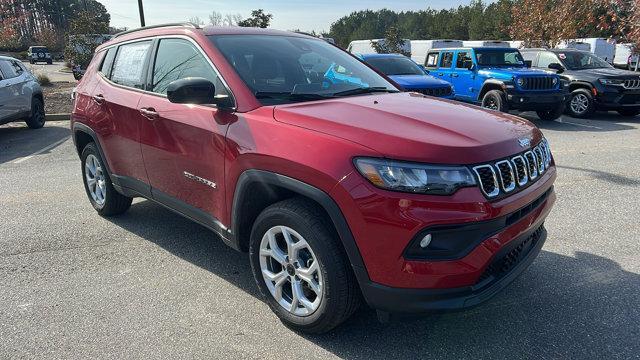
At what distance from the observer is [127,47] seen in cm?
430

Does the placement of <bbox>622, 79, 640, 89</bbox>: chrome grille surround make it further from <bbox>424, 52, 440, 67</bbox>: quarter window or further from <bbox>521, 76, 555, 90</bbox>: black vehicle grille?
<bbox>424, 52, 440, 67</bbox>: quarter window

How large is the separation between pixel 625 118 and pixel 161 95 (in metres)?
12.8

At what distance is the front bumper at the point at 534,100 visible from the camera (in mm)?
10742

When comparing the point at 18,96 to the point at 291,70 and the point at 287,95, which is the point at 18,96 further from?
the point at 287,95

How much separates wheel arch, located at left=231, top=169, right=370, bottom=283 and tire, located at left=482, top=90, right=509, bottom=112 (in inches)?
360

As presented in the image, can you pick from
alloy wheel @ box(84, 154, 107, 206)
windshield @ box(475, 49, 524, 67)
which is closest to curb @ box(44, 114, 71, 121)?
alloy wheel @ box(84, 154, 107, 206)

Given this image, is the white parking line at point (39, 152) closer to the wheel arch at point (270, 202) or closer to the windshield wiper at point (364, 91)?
the wheel arch at point (270, 202)

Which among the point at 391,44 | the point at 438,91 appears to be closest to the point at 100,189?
the point at 438,91

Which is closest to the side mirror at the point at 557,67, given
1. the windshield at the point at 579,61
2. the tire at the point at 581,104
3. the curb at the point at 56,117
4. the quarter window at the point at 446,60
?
the windshield at the point at 579,61

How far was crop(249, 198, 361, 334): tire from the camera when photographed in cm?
248

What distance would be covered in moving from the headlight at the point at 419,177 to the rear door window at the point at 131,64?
2507 mm

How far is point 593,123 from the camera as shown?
37.3 ft

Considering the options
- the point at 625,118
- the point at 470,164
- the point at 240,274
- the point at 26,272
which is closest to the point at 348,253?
the point at 470,164

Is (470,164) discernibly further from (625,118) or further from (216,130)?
(625,118)
